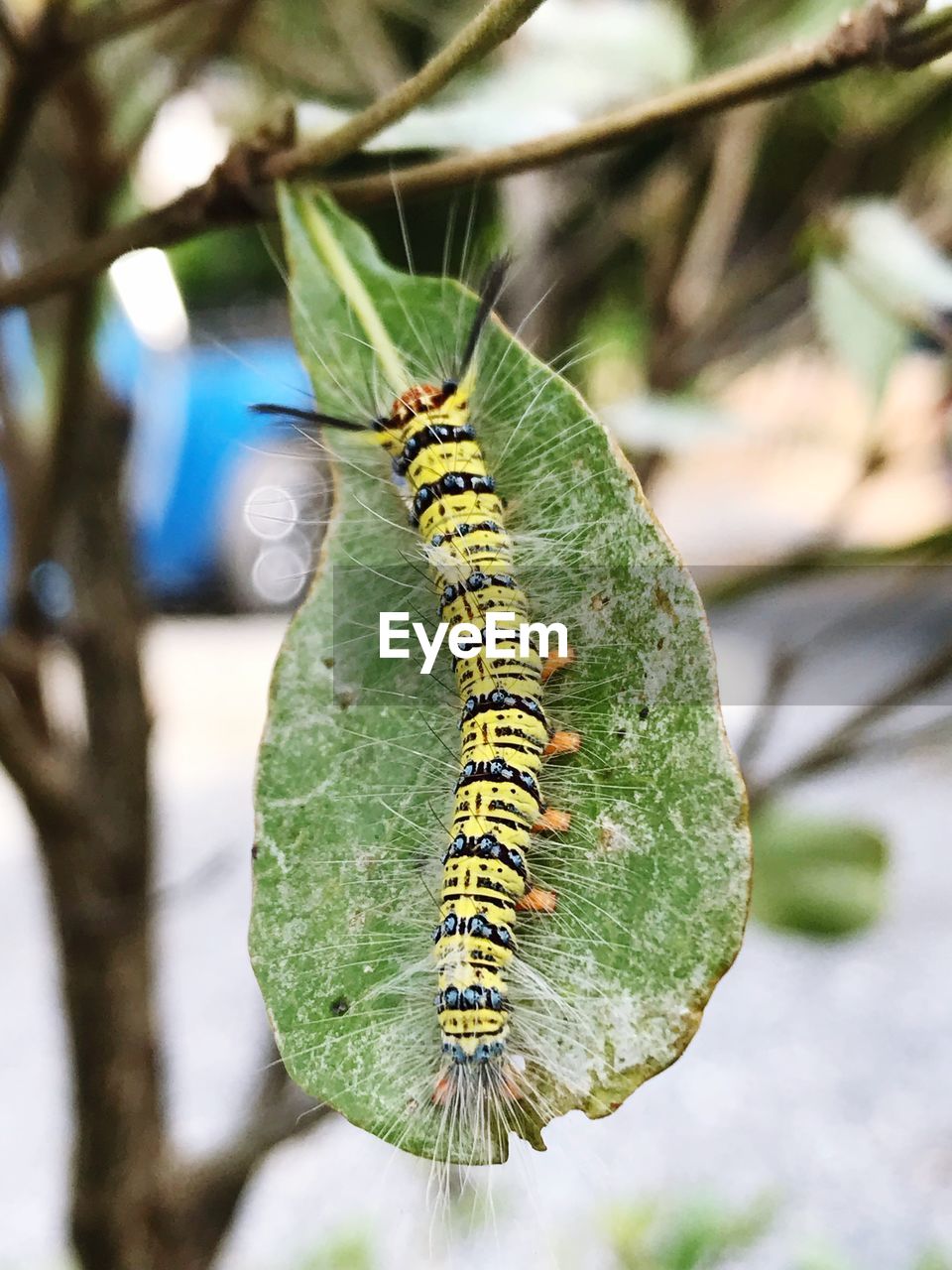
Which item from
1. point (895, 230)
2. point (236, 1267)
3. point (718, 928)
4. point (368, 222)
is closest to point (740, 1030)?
point (236, 1267)

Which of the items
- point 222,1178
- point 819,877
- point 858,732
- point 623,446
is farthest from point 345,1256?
point 623,446

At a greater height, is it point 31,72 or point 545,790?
point 31,72

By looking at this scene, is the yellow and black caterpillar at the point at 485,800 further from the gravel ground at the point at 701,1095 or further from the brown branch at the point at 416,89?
the gravel ground at the point at 701,1095

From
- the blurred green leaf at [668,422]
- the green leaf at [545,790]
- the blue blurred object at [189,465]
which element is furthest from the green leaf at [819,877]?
the green leaf at [545,790]

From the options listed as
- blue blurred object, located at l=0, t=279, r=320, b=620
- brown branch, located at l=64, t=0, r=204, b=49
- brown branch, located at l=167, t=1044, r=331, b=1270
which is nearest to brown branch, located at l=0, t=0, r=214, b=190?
brown branch, located at l=64, t=0, r=204, b=49

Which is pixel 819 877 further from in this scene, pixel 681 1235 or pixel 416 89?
pixel 416 89

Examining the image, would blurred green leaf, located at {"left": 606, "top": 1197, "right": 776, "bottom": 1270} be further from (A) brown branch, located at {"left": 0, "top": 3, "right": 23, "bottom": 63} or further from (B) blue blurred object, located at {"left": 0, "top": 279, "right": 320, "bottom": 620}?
(A) brown branch, located at {"left": 0, "top": 3, "right": 23, "bottom": 63}
